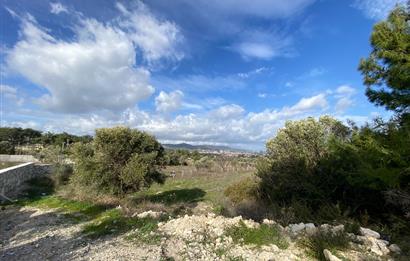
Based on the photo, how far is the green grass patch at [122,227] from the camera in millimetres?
7684

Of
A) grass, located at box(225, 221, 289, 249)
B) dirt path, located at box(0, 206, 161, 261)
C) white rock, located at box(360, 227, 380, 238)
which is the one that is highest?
white rock, located at box(360, 227, 380, 238)

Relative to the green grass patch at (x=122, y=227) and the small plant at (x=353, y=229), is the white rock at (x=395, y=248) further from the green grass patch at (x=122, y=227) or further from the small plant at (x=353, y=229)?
the green grass patch at (x=122, y=227)

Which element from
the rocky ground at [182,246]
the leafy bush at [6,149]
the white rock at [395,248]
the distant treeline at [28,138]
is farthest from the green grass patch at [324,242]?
the distant treeline at [28,138]

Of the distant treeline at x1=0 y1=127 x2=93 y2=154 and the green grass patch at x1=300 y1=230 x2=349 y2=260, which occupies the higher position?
the distant treeline at x1=0 y1=127 x2=93 y2=154

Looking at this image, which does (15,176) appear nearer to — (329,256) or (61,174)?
(61,174)

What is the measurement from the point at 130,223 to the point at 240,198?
826 centimetres

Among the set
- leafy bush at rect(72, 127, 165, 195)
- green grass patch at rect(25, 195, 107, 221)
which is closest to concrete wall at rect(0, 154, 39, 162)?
green grass patch at rect(25, 195, 107, 221)

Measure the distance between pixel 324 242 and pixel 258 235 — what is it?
4.36 ft

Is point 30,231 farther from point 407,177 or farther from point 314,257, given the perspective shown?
point 407,177

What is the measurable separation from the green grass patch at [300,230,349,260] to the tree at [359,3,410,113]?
170 inches

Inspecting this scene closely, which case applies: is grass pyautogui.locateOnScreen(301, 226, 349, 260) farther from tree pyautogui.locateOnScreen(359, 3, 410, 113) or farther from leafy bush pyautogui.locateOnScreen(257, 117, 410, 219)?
tree pyautogui.locateOnScreen(359, 3, 410, 113)

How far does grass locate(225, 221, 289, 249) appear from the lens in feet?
20.7

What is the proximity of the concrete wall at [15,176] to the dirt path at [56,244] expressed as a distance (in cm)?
476

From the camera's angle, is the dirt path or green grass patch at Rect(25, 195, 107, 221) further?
green grass patch at Rect(25, 195, 107, 221)
